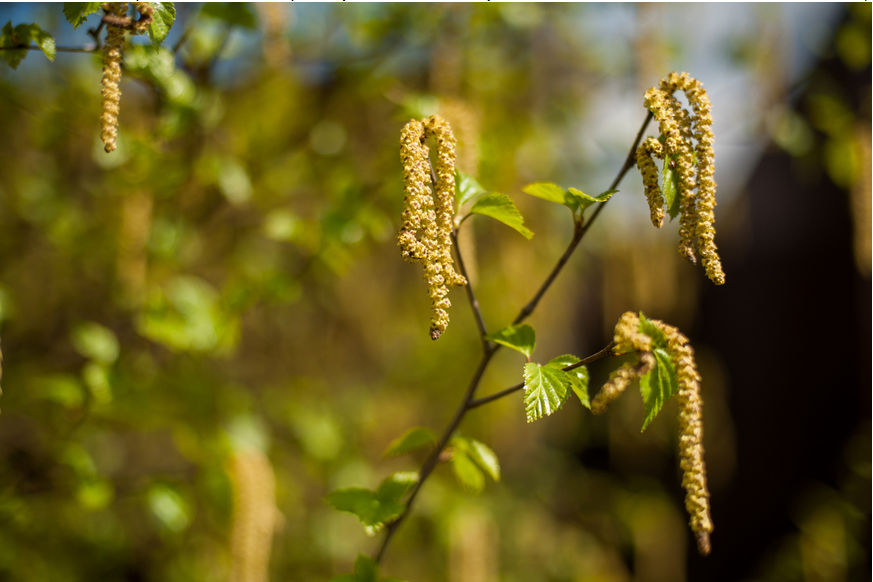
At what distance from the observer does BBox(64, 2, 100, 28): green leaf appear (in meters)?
0.79

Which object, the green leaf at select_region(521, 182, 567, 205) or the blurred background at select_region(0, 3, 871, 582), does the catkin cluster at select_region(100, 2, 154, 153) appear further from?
the green leaf at select_region(521, 182, 567, 205)

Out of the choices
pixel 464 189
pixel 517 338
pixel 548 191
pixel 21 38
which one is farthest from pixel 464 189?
pixel 21 38

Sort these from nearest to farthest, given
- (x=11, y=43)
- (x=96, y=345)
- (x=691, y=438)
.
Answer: (x=691, y=438)
(x=11, y=43)
(x=96, y=345)

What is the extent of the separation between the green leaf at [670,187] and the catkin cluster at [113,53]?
0.64m

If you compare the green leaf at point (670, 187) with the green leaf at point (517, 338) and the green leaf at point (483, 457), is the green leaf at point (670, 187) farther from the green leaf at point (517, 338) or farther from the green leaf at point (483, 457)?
the green leaf at point (483, 457)

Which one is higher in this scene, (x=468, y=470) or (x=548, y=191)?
(x=548, y=191)

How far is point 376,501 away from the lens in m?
0.91

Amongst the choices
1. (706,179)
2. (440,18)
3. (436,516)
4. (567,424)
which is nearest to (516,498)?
(567,424)

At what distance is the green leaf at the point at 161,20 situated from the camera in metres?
0.81

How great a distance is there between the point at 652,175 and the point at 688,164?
0.14 feet

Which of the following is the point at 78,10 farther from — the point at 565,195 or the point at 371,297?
the point at 371,297

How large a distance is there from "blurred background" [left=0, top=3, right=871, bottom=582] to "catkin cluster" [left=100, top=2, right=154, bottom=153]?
0.26m

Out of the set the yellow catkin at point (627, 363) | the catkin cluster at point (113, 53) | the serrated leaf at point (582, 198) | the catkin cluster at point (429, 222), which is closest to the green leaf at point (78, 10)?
the catkin cluster at point (113, 53)

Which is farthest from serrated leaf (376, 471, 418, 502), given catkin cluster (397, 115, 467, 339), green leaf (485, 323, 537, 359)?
catkin cluster (397, 115, 467, 339)
